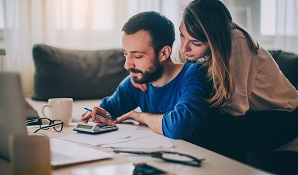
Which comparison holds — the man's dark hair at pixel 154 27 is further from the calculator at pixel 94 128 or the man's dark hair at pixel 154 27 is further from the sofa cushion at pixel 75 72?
the sofa cushion at pixel 75 72

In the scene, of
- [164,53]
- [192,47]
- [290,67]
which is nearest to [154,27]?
[164,53]

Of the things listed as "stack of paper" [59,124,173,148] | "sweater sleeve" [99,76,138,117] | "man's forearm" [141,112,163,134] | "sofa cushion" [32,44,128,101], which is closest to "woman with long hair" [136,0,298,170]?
"sweater sleeve" [99,76,138,117]

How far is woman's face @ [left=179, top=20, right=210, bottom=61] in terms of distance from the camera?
5.24ft

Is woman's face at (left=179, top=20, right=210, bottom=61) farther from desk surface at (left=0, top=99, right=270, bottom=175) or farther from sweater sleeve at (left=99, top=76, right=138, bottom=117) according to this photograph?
desk surface at (left=0, top=99, right=270, bottom=175)

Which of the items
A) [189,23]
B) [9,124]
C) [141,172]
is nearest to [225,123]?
[189,23]

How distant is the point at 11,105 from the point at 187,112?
641mm

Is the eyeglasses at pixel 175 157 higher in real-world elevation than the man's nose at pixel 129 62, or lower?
lower

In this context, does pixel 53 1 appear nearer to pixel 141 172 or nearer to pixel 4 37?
pixel 4 37

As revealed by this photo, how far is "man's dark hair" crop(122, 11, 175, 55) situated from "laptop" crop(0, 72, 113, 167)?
59 centimetres

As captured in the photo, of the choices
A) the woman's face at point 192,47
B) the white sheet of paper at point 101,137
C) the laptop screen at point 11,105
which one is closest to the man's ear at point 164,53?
the woman's face at point 192,47

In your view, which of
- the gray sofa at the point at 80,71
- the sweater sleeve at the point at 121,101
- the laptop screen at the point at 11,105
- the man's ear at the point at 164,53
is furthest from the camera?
the gray sofa at the point at 80,71

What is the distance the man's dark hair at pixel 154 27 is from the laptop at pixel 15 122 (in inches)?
23.3

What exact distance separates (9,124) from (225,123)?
0.93 m

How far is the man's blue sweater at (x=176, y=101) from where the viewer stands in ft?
4.21
